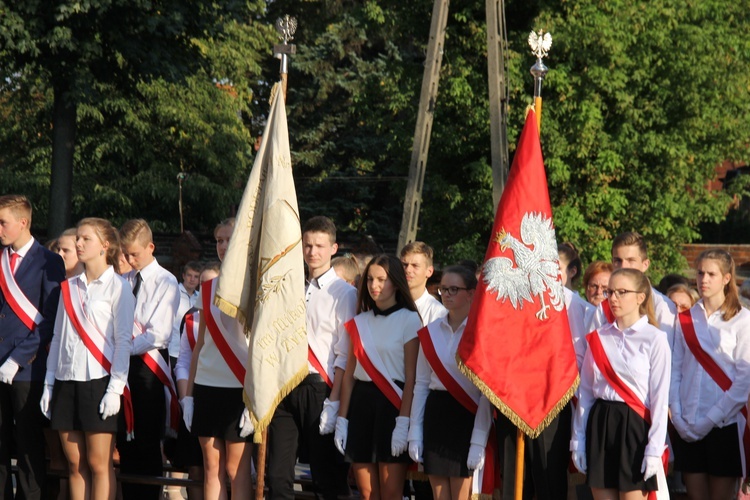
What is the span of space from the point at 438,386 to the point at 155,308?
7.22ft

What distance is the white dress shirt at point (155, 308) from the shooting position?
7320 millimetres

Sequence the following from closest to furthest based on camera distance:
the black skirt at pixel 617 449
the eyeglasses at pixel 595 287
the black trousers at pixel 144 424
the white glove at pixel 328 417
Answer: the black skirt at pixel 617 449
the white glove at pixel 328 417
the eyeglasses at pixel 595 287
the black trousers at pixel 144 424

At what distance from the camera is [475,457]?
19.7ft

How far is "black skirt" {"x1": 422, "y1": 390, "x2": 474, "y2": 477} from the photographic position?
616cm

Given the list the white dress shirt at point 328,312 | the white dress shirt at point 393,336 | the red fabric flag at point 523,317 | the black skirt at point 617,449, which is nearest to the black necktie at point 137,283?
the white dress shirt at point 328,312

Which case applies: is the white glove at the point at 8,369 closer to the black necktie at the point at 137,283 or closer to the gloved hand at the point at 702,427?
the black necktie at the point at 137,283

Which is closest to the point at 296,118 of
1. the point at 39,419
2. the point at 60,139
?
the point at 60,139

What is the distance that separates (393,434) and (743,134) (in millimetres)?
12504

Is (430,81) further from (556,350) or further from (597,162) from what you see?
(556,350)

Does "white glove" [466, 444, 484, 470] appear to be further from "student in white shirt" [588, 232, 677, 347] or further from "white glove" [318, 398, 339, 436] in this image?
"student in white shirt" [588, 232, 677, 347]

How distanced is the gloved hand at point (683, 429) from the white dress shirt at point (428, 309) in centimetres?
155

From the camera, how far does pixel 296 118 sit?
89.2 ft

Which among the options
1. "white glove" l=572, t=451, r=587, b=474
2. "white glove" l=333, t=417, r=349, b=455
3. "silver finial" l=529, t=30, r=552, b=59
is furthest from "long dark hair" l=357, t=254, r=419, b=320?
"silver finial" l=529, t=30, r=552, b=59

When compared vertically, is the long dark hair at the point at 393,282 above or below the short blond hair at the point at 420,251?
below
